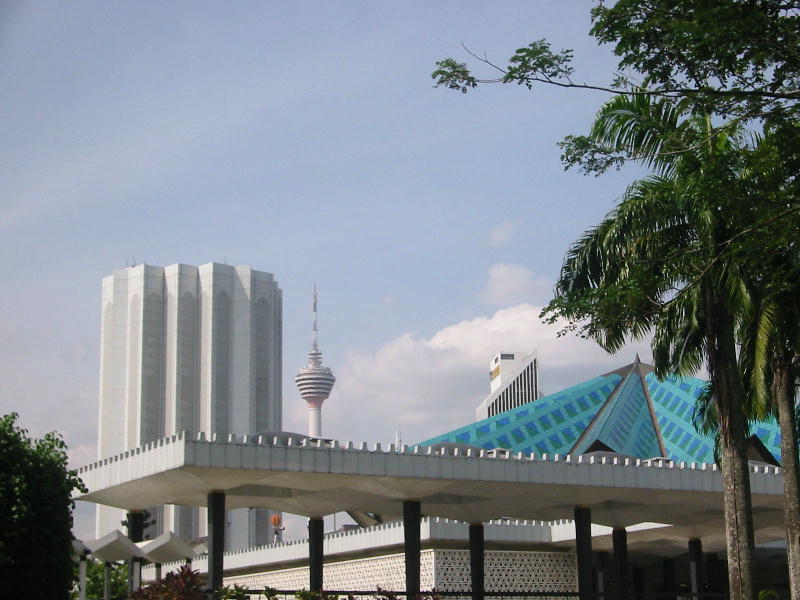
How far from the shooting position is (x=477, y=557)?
157ft

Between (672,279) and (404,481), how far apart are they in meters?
20.5

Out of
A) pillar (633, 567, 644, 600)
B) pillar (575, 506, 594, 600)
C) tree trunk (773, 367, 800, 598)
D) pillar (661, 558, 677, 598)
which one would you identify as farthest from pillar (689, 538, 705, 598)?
tree trunk (773, 367, 800, 598)

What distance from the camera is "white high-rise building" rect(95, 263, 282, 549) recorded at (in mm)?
166375

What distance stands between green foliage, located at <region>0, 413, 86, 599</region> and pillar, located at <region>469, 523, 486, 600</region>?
22897 millimetres

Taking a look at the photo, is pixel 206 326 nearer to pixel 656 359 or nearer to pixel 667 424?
pixel 667 424

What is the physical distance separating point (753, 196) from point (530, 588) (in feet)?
139

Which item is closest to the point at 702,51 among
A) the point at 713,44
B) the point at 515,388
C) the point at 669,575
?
the point at 713,44

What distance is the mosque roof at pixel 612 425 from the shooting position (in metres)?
73.2

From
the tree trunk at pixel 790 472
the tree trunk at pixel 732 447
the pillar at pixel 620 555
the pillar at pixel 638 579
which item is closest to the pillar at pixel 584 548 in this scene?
the pillar at pixel 620 555

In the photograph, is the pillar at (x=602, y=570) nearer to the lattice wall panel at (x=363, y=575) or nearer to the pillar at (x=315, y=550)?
the lattice wall panel at (x=363, y=575)

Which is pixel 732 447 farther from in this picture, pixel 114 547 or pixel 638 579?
pixel 638 579

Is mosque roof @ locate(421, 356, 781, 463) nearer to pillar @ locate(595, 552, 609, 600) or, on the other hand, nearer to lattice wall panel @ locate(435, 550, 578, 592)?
pillar @ locate(595, 552, 609, 600)

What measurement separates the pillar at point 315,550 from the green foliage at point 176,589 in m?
22.6

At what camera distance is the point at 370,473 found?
3919 centimetres
